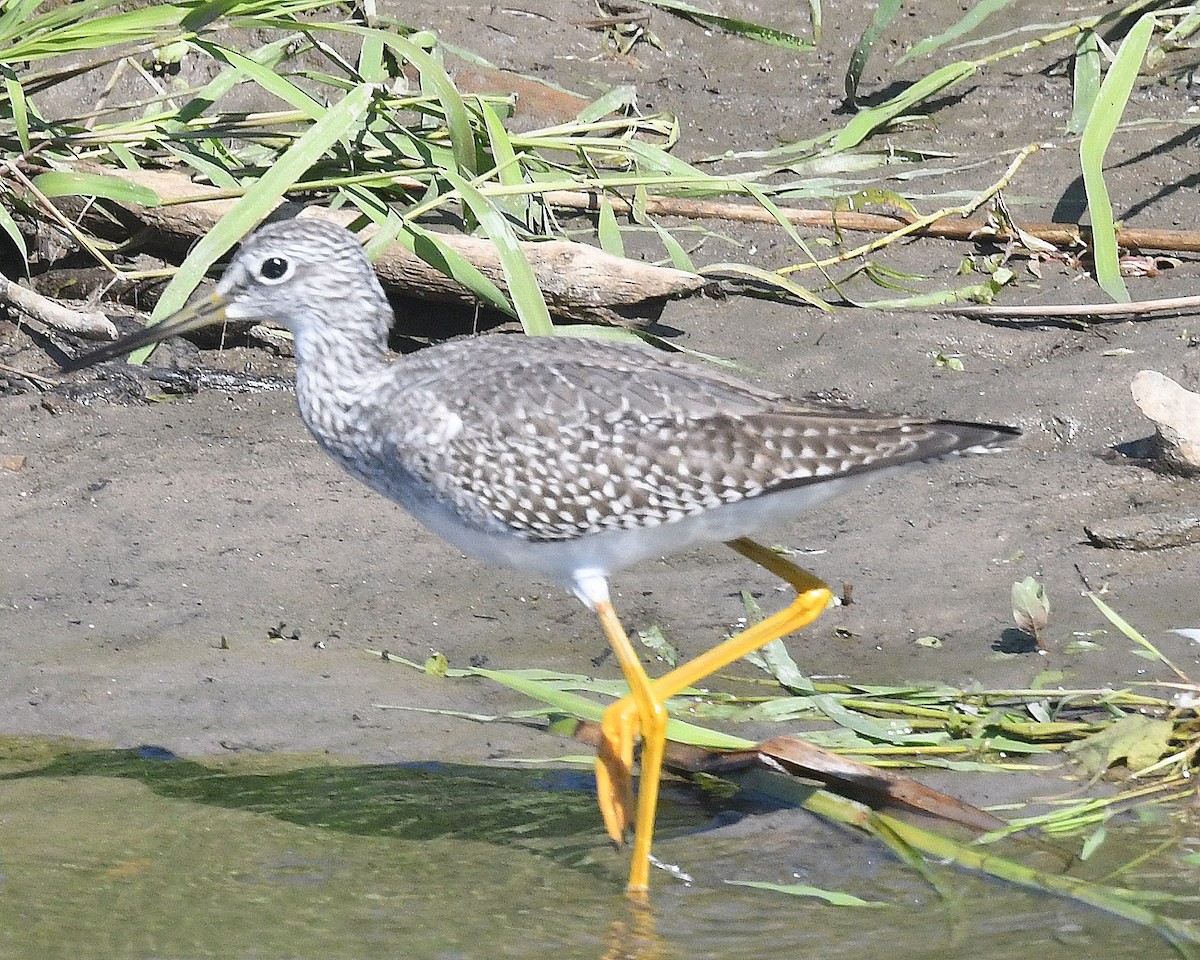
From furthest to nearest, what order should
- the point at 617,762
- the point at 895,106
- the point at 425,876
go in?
the point at 895,106
the point at 617,762
the point at 425,876

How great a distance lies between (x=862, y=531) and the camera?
7.48 m

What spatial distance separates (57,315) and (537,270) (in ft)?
8.26

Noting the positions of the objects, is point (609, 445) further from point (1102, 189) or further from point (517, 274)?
point (1102, 189)

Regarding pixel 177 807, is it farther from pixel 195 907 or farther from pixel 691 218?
pixel 691 218

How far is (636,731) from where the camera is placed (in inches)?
228

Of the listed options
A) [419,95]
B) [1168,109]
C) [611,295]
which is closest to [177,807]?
[611,295]

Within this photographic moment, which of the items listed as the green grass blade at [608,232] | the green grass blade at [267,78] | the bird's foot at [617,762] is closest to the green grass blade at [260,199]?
the green grass blade at [267,78]

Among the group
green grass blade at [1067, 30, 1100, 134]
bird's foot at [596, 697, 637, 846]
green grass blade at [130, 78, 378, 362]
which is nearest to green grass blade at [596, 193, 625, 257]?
green grass blade at [130, 78, 378, 362]

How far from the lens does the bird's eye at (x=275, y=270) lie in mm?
6035

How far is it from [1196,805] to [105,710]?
13.1ft

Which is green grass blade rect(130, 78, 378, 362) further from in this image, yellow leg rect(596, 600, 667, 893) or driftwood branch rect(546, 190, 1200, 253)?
yellow leg rect(596, 600, 667, 893)

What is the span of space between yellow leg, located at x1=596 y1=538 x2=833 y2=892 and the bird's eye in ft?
5.45

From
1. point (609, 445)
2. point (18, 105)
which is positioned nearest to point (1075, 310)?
point (609, 445)

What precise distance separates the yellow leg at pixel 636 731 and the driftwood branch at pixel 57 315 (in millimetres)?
4014
